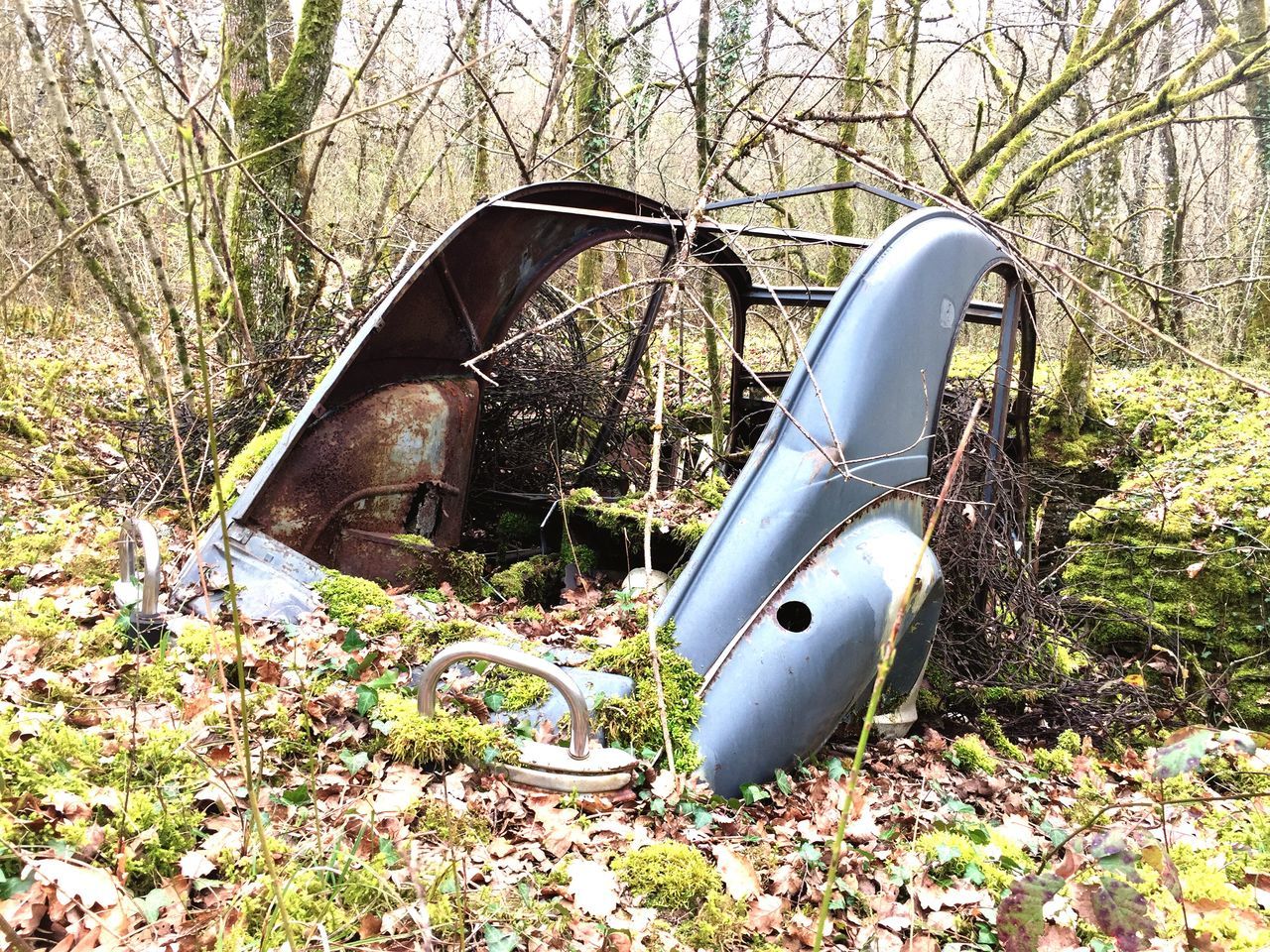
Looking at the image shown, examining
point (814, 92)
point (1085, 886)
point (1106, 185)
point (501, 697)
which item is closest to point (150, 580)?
point (501, 697)

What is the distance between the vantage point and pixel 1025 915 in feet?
4.87

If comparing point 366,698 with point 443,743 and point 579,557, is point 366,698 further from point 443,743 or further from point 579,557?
point 579,557

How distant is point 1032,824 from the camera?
279 cm

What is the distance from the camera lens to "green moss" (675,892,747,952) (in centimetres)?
178

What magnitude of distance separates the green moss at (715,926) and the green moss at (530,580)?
2000 mm

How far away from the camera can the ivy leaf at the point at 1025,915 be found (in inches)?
58.4

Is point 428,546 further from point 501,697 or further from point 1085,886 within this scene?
point 1085,886

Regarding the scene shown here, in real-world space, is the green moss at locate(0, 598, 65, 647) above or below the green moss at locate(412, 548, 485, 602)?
above

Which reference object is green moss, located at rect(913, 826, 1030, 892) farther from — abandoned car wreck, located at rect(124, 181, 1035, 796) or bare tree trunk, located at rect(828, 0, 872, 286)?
bare tree trunk, located at rect(828, 0, 872, 286)

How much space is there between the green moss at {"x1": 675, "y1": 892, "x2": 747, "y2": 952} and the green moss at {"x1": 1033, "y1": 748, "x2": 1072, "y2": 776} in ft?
6.85

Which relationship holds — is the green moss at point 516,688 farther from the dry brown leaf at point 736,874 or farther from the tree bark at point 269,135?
the tree bark at point 269,135

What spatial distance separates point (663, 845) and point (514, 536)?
2.59 m

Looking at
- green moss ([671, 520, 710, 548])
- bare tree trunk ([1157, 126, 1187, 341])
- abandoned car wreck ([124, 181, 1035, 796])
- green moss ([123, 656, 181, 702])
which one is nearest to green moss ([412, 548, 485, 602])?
abandoned car wreck ([124, 181, 1035, 796])

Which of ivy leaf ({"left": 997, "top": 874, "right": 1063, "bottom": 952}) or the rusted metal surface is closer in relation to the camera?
ivy leaf ({"left": 997, "top": 874, "right": 1063, "bottom": 952})
